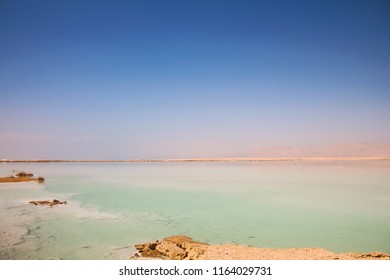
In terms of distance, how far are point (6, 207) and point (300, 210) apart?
7.48m

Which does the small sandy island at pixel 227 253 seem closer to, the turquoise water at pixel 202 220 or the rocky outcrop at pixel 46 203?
the turquoise water at pixel 202 220

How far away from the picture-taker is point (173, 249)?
4.52 meters

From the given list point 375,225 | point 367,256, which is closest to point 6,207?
point 367,256

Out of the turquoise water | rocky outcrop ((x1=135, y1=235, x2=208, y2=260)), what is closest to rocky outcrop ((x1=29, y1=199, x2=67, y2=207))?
the turquoise water

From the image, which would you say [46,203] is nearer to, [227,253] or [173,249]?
→ [173,249]

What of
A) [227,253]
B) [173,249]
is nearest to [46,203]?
[173,249]

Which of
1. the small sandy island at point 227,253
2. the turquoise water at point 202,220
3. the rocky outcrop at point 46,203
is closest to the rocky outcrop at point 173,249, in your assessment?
the small sandy island at point 227,253

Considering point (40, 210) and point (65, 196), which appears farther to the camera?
point (65, 196)

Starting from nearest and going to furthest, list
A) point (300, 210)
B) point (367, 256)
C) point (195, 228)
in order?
point (367, 256), point (195, 228), point (300, 210)

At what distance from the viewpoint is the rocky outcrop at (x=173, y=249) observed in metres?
4.35

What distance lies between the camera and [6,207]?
319 inches

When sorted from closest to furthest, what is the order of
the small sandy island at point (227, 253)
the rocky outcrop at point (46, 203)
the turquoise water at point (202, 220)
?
the small sandy island at point (227, 253) → the turquoise water at point (202, 220) → the rocky outcrop at point (46, 203)

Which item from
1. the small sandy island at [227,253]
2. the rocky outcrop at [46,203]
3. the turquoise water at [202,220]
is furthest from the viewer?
the rocky outcrop at [46,203]
